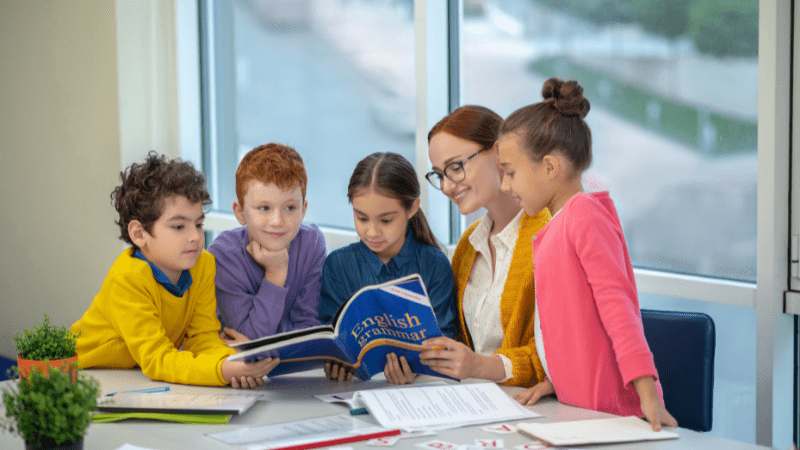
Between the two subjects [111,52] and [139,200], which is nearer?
[139,200]

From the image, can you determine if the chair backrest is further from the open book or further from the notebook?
the notebook

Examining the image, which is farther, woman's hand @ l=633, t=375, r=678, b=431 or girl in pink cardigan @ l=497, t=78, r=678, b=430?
girl in pink cardigan @ l=497, t=78, r=678, b=430

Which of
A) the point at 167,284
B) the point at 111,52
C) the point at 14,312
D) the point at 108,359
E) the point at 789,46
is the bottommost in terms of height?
the point at 14,312

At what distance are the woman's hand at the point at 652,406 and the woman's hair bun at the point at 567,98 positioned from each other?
0.64 meters

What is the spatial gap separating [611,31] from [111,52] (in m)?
2.44

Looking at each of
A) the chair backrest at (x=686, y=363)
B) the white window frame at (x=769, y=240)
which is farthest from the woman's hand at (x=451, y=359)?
the white window frame at (x=769, y=240)

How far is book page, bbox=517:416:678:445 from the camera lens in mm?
1214

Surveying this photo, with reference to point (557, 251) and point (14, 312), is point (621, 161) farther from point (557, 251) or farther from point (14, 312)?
point (14, 312)

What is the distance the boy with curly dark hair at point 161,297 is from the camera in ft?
5.38

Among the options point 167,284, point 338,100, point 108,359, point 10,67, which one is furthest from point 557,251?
point 10,67

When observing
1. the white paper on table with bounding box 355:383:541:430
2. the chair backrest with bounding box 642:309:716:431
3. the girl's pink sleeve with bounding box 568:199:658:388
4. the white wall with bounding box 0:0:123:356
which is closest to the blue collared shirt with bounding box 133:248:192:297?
the white paper on table with bounding box 355:383:541:430

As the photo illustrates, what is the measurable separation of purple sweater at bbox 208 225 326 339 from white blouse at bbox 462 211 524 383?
0.46 meters

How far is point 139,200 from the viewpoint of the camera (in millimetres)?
1771

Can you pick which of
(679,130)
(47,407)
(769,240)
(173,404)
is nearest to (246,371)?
(173,404)
